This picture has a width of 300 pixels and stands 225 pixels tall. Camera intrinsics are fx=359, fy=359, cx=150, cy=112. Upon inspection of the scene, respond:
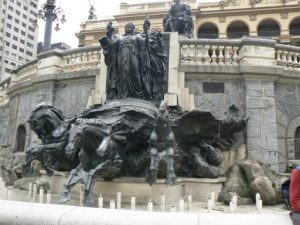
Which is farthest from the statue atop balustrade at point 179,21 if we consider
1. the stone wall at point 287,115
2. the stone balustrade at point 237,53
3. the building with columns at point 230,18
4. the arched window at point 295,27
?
the arched window at point 295,27

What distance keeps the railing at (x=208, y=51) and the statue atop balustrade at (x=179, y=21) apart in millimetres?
3480

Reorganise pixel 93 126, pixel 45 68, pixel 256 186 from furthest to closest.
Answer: pixel 45 68
pixel 256 186
pixel 93 126

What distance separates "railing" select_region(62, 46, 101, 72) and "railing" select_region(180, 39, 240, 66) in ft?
9.69

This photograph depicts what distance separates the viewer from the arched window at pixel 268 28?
41.3 metres

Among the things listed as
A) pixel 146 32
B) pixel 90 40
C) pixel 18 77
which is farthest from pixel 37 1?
pixel 146 32

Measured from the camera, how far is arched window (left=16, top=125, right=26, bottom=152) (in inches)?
552

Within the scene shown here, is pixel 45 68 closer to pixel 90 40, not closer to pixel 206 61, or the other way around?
pixel 206 61

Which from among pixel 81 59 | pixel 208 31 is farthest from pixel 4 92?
pixel 208 31

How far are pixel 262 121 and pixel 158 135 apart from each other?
433cm

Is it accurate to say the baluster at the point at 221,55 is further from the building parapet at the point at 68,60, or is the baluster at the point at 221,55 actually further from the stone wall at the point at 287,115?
the building parapet at the point at 68,60

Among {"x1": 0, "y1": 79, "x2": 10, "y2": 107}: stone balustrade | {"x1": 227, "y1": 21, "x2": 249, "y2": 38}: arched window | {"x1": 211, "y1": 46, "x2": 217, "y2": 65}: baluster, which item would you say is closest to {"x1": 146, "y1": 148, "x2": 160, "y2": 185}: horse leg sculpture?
{"x1": 211, "y1": 46, "x2": 217, "y2": 65}: baluster

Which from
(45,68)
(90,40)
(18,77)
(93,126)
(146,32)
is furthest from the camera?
(90,40)

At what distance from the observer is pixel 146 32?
1024 centimetres

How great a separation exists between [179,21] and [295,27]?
103ft
